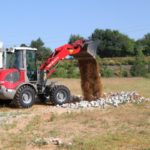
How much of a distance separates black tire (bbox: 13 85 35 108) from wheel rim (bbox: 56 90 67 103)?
47.1 inches

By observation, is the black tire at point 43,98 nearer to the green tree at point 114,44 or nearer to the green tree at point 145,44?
the green tree at point 114,44

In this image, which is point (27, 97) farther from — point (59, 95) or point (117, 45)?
point (117, 45)

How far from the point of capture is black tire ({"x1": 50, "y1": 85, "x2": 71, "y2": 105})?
791 inches

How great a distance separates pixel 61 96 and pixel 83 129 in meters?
7.14

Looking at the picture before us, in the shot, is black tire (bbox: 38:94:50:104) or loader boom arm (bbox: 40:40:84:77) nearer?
loader boom arm (bbox: 40:40:84:77)

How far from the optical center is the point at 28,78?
1992 cm

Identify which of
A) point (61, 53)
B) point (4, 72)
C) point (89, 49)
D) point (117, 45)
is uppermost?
point (117, 45)

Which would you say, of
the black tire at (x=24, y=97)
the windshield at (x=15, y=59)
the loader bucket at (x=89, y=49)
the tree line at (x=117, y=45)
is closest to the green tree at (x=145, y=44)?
the tree line at (x=117, y=45)

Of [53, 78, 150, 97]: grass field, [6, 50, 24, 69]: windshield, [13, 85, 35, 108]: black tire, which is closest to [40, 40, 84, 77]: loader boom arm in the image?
[6, 50, 24, 69]: windshield

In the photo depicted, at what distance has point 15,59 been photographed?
777 inches

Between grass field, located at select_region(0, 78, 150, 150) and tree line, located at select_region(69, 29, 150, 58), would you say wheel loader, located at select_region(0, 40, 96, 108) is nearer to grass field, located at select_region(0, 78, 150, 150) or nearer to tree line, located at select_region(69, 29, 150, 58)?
grass field, located at select_region(0, 78, 150, 150)

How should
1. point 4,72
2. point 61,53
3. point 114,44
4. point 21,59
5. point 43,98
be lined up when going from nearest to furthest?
point 4,72 < point 21,59 < point 61,53 < point 43,98 < point 114,44

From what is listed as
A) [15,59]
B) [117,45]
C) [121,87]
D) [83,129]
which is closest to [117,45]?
[117,45]

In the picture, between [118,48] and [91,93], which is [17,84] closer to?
[91,93]
